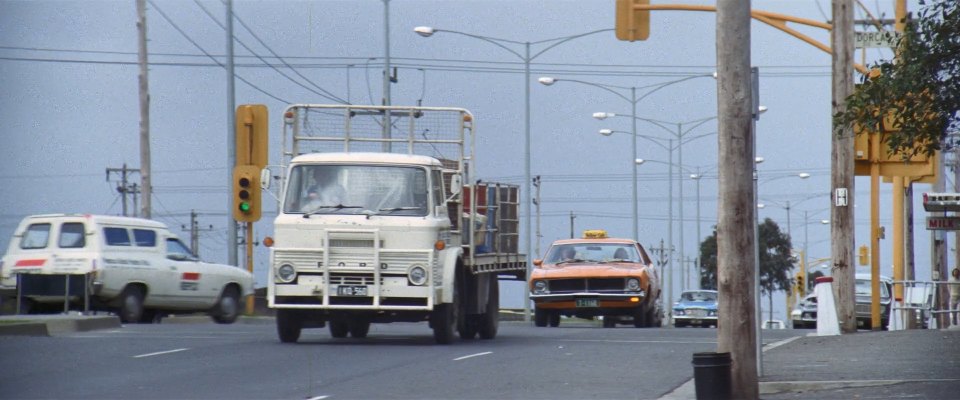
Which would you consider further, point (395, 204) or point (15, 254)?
point (15, 254)

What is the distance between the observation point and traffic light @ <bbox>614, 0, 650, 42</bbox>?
22.9m

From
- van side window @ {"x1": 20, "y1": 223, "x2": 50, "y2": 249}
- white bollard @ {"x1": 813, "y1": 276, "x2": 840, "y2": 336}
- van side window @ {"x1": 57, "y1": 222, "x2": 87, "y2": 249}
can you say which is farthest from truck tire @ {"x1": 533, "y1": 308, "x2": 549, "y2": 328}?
van side window @ {"x1": 20, "y1": 223, "x2": 50, "y2": 249}

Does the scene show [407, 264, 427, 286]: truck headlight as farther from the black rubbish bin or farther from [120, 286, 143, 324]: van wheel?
[120, 286, 143, 324]: van wheel

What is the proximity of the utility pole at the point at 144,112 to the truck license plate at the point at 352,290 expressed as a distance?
23131 mm

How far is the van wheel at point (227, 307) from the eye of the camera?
30.7 metres

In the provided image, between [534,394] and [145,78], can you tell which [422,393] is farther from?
[145,78]

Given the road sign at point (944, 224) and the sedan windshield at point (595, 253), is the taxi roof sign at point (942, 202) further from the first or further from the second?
the sedan windshield at point (595, 253)

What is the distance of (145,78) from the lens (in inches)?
1681

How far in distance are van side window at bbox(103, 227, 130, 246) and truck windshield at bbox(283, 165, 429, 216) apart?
802 cm

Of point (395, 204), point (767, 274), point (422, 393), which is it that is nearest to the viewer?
point (422, 393)

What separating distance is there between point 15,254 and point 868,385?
57.7 feet

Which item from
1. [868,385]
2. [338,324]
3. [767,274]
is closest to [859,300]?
[338,324]

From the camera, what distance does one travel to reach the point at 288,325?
67.7 ft

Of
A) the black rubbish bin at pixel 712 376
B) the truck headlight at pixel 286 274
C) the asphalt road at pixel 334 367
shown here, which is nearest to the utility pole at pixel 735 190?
the black rubbish bin at pixel 712 376
